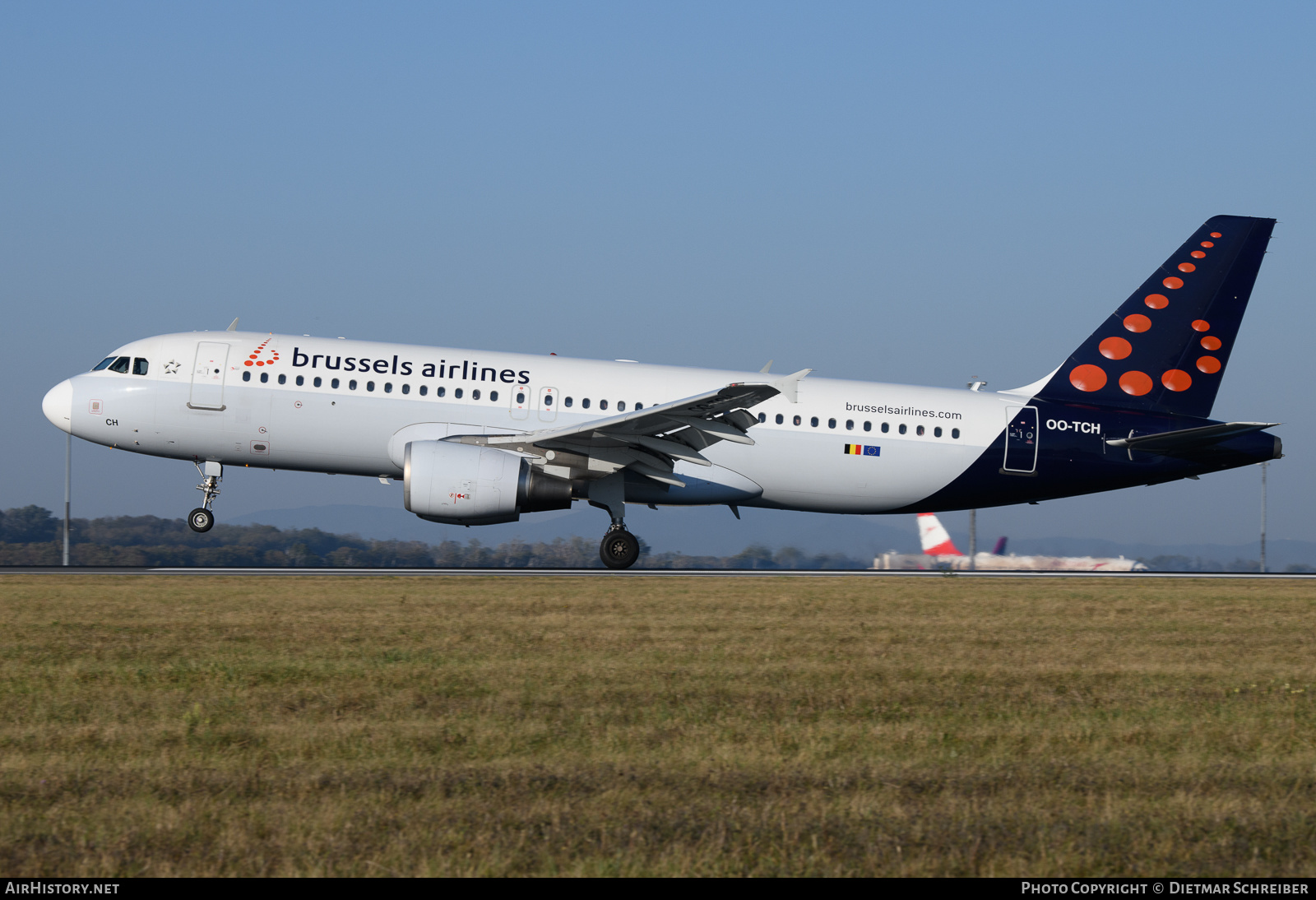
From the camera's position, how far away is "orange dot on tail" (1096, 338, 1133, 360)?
24656mm

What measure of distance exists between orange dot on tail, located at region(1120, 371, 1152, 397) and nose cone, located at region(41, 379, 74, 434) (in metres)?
20.9

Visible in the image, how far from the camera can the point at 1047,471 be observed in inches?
950

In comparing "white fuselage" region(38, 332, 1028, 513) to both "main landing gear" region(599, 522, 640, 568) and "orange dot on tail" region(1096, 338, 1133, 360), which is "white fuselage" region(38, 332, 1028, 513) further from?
"orange dot on tail" region(1096, 338, 1133, 360)

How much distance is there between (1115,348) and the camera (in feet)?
81.1

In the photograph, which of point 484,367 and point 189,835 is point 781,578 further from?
point 189,835

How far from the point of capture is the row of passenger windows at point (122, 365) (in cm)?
2230

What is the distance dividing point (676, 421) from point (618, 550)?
3270mm

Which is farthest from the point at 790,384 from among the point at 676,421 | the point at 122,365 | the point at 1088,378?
the point at 122,365

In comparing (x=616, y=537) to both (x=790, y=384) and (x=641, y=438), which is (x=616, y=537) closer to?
(x=641, y=438)

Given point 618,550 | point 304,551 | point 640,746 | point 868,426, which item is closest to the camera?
point 640,746

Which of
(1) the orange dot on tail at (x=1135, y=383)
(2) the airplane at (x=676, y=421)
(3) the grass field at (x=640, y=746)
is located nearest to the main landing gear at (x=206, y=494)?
(2) the airplane at (x=676, y=421)

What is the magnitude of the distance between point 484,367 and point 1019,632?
12.8 meters

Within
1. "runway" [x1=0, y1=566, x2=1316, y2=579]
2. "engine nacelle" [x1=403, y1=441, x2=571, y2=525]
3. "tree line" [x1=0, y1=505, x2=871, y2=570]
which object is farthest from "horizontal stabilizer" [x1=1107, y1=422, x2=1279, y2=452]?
"engine nacelle" [x1=403, y1=441, x2=571, y2=525]
